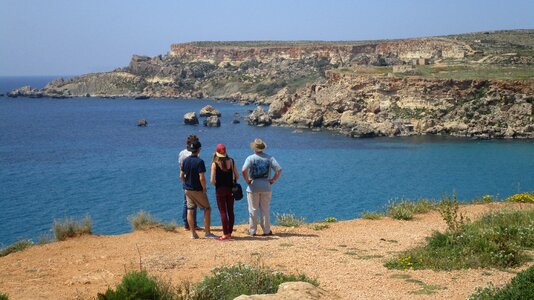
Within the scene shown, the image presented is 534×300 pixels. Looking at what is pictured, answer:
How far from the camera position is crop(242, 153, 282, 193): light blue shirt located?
10125 millimetres

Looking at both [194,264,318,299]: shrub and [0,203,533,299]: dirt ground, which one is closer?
[194,264,318,299]: shrub

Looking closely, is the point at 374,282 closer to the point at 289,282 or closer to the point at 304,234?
the point at 289,282

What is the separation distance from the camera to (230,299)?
6289 mm

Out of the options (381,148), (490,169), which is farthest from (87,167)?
(490,169)

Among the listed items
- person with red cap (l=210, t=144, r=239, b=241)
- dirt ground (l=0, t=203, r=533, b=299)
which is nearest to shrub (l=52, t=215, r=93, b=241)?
dirt ground (l=0, t=203, r=533, b=299)

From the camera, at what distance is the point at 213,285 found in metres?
6.59

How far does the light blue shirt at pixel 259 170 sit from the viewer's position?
10.1 m

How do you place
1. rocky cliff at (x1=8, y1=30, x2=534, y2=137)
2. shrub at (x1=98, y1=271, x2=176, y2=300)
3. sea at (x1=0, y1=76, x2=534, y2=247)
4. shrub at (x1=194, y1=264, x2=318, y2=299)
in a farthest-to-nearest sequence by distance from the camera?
rocky cliff at (x1=8, y1=30, x2=534, y2=137) → sea at (x1=0, y1=76, x2=534, y2=247) → shrub at (x1=194, y1=264, x2=318, y2=299) → shrub at (x1=98, y1=271, x2=176, y2=300)

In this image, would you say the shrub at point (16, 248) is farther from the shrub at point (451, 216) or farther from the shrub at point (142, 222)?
the shrub at point (451, 216)

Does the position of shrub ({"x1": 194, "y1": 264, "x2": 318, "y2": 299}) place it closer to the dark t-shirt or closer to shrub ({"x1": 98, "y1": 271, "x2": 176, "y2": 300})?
shrub ({"x1": 98, "y1": 271, "x2": 176, "y2": 300})

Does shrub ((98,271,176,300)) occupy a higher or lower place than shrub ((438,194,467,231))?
higher

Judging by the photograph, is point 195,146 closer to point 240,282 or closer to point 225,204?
point 225,204

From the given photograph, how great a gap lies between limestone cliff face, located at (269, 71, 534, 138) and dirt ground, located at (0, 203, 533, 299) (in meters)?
41.2

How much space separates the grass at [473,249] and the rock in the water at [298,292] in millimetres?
1886
